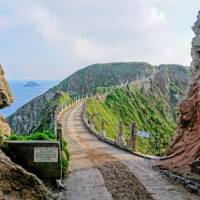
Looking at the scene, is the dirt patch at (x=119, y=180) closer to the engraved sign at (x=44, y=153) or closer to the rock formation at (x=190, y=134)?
the rock formation at (x=190, y=134)

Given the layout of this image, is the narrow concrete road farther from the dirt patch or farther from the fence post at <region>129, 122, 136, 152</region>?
the fence post at <region>129, 122, 136, 152</region>

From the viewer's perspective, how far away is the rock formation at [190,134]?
72.4ft

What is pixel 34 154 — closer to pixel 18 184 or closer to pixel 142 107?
pixel 18 184

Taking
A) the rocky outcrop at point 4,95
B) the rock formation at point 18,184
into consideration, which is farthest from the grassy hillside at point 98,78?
the rock formation at point 18,184

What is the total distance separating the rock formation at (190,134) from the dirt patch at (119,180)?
2207mm

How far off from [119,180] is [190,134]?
19.9 feet

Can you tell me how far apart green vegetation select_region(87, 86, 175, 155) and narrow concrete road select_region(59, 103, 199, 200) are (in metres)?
34.8

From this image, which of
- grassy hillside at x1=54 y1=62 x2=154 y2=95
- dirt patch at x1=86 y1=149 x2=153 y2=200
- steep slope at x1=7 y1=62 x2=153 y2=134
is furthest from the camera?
grassy hillside at x1=54 y1=62 x2=154 y2=95

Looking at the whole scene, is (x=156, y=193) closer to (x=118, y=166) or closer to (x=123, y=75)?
(x=118, y=166)

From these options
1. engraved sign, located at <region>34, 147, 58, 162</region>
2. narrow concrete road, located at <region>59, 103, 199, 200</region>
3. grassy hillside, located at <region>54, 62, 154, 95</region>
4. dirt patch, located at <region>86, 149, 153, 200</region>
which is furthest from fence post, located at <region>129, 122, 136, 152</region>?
grassy hillside, located at <region>54, 62, 154, 95</region>

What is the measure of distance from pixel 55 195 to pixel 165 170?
24.7 feet

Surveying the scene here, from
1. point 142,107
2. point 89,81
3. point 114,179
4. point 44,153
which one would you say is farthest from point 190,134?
point 89,81

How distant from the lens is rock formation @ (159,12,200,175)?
22078mm

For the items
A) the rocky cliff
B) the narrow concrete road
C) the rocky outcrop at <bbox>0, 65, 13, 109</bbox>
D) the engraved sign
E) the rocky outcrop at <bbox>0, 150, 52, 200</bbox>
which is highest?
the rocky cliff
